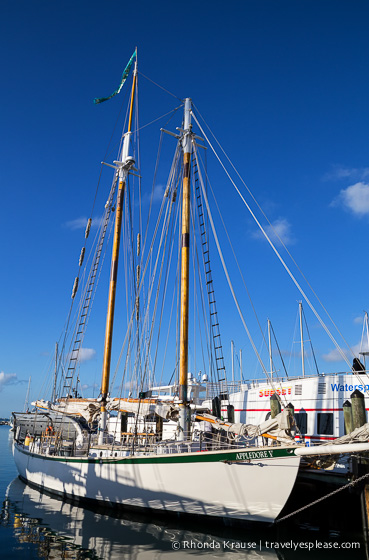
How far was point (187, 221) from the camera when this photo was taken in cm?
2361

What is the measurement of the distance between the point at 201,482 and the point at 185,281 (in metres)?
9.90

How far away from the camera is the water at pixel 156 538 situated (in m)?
15.0

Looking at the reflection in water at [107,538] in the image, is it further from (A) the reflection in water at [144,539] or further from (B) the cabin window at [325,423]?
(B) the cabin window at [325,423]

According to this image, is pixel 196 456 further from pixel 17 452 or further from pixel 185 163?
pixel 17 452

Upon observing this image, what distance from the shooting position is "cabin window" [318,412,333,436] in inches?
1049

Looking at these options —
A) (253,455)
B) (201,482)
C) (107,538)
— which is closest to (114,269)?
(201,482)

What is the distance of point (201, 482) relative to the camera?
1731cm

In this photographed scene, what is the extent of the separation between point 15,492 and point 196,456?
53.3 feet

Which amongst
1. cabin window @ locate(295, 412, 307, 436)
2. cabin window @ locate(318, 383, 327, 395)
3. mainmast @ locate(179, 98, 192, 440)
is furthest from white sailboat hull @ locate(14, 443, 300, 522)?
cabin window @ locate(318, 383, 327, 395)

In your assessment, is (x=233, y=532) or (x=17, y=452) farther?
Answer: (x=17, y=452)

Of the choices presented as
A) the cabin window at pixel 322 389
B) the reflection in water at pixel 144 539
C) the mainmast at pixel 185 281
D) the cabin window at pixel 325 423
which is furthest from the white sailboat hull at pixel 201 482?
the cabin window at pixel 322 389

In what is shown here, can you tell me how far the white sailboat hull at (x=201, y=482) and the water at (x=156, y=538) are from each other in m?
0.82

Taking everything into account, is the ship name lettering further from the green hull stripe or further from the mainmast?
the mainmast

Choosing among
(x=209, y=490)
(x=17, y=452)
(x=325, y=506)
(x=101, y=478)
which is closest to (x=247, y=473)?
(x=209, y=490)
